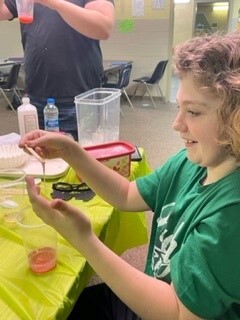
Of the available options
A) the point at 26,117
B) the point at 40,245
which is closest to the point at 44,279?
the point at 40,245

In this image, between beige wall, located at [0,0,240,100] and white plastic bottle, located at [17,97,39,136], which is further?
beige wall, located at [0,0,240,100]

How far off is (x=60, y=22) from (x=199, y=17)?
338 inches

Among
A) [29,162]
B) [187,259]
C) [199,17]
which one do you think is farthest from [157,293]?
[199,17]

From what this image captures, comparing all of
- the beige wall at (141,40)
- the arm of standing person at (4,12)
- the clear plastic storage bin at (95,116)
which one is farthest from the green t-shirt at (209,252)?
the beige wall at (141,40)

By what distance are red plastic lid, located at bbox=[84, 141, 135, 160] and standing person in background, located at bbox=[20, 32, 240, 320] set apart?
0.34 meters

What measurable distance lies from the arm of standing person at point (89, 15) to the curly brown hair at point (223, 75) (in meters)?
0.78

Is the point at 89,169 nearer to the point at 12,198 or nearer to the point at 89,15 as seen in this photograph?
the point at 12,198

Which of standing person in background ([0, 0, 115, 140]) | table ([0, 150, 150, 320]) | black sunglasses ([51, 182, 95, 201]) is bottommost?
black sunglasses ([51, 182, 95, 201])

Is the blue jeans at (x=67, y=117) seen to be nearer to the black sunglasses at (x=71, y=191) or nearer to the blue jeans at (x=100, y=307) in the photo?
the black sunglasses at (x=71, y=191)

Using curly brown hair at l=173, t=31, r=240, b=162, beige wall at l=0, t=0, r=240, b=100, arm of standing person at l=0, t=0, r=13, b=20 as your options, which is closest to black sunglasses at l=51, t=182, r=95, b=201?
curly brown hair at l=173, t=31, r=240, b=162

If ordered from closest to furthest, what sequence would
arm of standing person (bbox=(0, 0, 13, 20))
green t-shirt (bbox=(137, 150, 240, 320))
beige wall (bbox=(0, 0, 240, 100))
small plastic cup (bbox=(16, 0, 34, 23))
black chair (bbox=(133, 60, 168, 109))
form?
1. green t-shirt (bbox=(137, 150, 240, 320))
2. small plastic cup (bbox=(16, 0, 34, 23))
3. arm of standing person (bbox=(0, 0, 13, 20))
4. black chair (bbox=(133, 60, 168, 109))
5. beige wall (bbox=(0, 0, 240, 100))

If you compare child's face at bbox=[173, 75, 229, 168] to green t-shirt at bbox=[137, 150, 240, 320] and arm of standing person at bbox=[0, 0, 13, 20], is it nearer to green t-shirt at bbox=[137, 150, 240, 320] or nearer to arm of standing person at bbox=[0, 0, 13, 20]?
green t-shirt at bbox=[137, 150, 240, 320]

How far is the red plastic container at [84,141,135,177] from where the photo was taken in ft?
3.47

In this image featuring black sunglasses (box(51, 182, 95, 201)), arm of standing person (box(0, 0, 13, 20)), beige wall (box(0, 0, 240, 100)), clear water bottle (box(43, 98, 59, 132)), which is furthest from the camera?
beige wall (box(0, 0, 240, 100))
